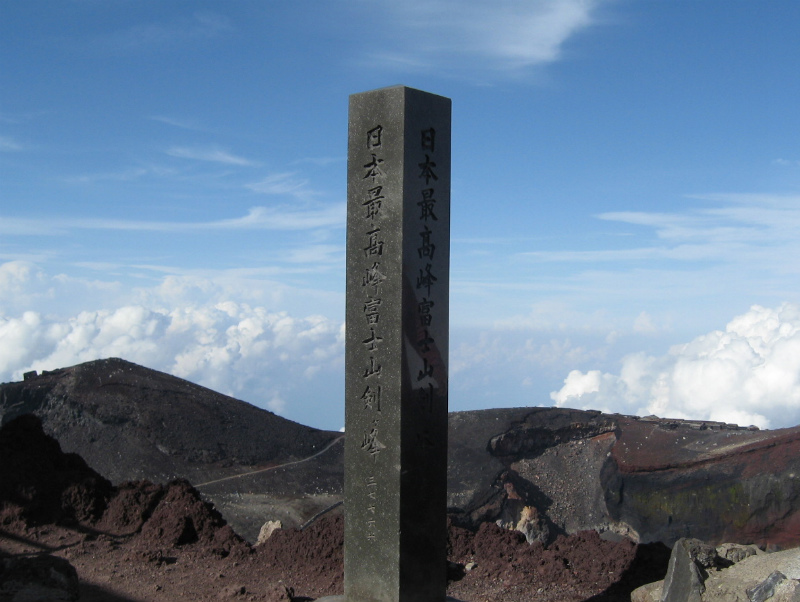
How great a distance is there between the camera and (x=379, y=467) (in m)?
5.51

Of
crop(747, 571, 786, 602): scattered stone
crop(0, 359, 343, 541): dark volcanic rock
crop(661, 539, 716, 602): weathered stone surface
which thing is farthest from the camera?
crop(0, 359, 343, 541): dark volcanic rock

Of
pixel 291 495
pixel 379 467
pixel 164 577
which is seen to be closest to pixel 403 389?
pixel 379 467

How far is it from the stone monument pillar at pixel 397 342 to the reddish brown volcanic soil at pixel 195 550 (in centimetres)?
119

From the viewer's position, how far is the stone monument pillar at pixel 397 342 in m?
5.40

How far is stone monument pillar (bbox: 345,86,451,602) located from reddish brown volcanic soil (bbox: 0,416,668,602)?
1.19 metres

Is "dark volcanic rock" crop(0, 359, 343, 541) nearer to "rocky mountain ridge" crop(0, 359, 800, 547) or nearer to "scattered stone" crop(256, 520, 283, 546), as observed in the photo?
"rocky mountain ridge" crop(0, 359, 800, 547)

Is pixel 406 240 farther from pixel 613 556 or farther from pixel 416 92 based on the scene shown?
pixel 613 556

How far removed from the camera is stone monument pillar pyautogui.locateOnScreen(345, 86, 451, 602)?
5402 mm

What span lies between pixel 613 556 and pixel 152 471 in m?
6.43

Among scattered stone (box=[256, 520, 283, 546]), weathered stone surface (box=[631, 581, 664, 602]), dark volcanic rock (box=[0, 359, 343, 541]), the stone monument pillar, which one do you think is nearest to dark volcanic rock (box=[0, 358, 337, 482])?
dark volcanic rock (box=[0, 359, 343, 541])

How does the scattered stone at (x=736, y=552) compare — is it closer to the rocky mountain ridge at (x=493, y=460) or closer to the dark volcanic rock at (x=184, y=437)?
the rocky mountain ridge at (x=493, y=460)

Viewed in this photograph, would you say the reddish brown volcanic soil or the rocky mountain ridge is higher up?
the rocky mountain ridge

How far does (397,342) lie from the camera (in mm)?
5387

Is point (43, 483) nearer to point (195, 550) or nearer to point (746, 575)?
point (195, 550)
